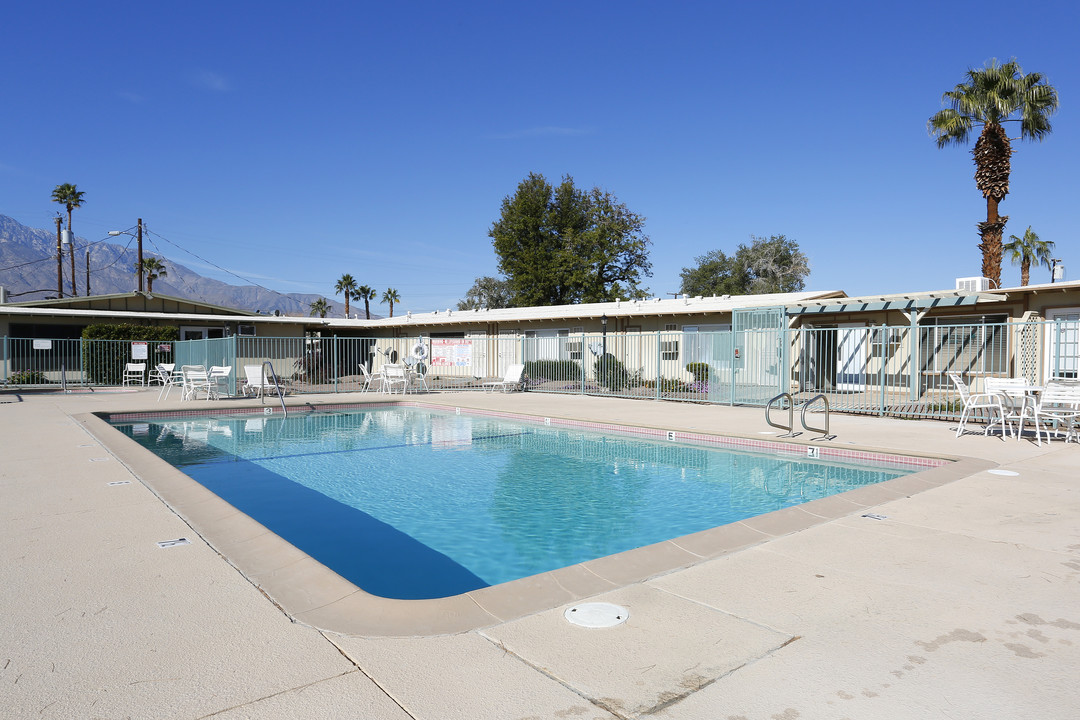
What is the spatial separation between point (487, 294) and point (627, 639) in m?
52.0

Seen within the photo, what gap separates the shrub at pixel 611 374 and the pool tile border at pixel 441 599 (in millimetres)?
12270

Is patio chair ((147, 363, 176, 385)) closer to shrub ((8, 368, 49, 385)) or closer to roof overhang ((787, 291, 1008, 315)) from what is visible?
shrub ((8, 368, 49, 385))

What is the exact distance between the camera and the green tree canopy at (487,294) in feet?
171

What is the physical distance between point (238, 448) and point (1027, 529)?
936 centimetres

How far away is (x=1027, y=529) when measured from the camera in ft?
13.9

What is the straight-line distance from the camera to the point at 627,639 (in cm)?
261

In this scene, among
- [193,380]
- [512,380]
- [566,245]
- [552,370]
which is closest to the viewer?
[193,380]

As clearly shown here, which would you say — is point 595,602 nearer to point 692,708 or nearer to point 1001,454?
point 692,708

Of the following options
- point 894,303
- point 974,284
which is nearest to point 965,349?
point 974,284

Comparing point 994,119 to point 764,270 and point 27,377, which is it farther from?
point 27,377

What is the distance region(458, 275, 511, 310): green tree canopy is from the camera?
52.2 metres

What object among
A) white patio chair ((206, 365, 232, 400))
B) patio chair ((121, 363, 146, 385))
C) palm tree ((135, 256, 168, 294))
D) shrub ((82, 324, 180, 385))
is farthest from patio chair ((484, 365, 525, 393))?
palm tree ((135, 256, 168, 294))

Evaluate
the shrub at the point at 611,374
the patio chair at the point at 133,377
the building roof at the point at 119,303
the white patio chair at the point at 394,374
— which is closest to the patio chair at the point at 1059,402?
the shrub at the point at 611,374

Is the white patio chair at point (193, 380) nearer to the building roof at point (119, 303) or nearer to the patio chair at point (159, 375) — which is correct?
the patio chair at point (159, 375)
